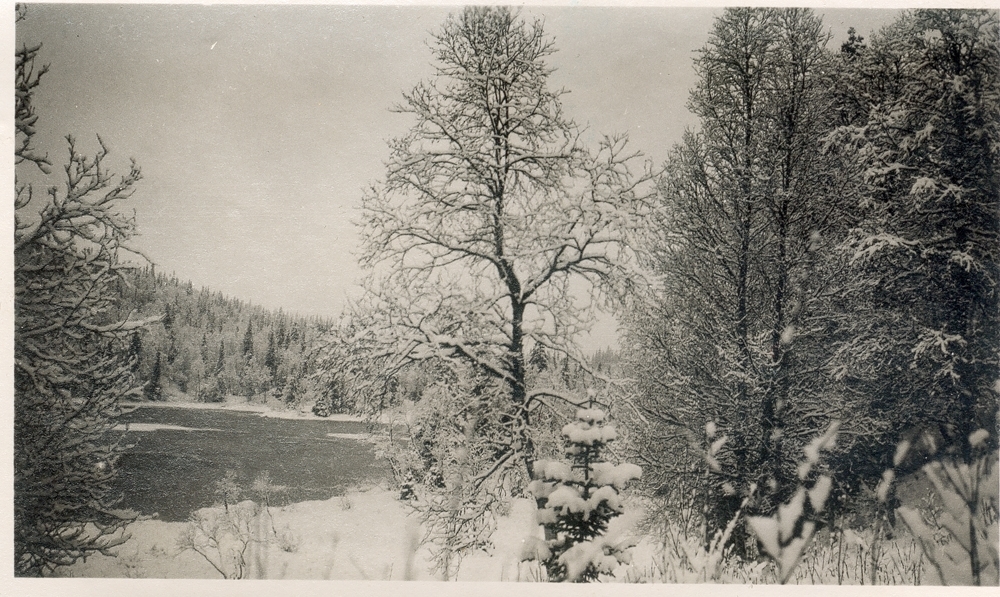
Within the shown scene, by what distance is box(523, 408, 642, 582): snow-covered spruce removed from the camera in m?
5.68

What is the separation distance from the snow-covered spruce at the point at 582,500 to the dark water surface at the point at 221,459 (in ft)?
6.66

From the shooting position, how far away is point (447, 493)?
654cm

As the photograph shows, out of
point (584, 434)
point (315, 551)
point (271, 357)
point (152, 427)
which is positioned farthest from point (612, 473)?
point (152, 427)

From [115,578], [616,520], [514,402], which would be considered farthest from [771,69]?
[115,578]

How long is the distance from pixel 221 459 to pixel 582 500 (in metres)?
3.98

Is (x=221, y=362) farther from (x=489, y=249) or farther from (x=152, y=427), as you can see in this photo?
(x=489, y=249)

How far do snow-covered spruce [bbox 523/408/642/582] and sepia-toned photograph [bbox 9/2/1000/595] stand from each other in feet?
2.08

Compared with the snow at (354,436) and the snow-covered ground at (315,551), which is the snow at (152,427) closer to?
the snow-covered ground at (315,551)

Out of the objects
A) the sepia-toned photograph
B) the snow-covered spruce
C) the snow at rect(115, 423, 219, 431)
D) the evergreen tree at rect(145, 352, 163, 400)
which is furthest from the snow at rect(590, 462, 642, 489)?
the evergreen tree at rect(145, 352, 163, 400)

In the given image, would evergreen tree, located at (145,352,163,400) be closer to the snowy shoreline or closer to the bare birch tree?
the snowy shoreline

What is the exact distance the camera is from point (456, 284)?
6648 mm

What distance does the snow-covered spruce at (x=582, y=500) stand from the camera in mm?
5684

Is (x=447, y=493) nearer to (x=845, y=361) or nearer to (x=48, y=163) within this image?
(x=845, y=361)

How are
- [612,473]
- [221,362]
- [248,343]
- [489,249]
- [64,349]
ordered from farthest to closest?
[221,362]
[248,343]
[64,349]
[489,249]
[612,473]
